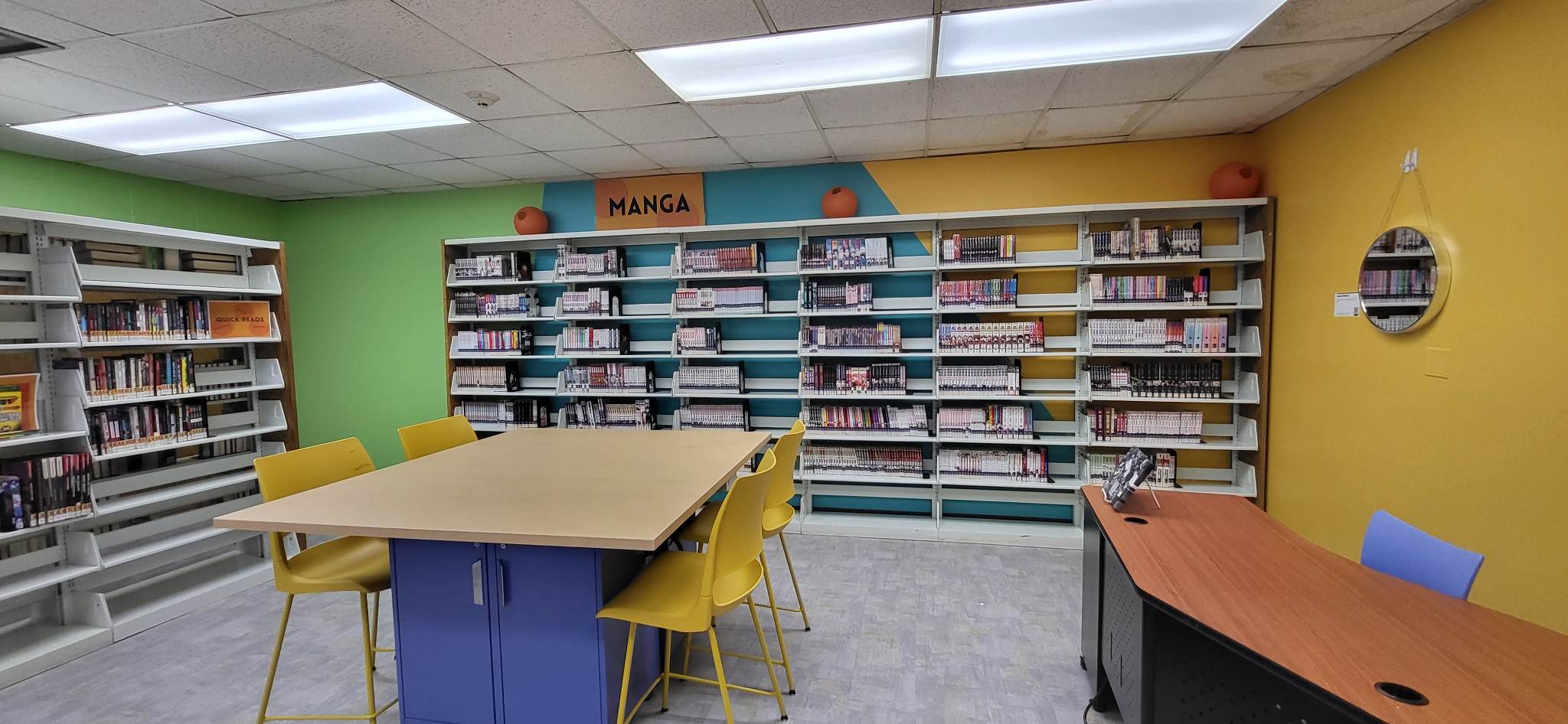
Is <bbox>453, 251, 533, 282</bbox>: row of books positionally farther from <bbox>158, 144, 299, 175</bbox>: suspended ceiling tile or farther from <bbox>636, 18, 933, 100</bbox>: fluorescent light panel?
<bbox>636, 18, 933, 100</bbox>: fluorescent light panel

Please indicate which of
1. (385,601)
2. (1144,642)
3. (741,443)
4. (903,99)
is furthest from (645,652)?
(903,99)

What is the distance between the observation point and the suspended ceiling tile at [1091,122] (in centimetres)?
349

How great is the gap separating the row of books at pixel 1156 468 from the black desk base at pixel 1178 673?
2.09 meters

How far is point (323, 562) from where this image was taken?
2375mm

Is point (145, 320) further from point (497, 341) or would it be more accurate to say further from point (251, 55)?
point (497, 341)

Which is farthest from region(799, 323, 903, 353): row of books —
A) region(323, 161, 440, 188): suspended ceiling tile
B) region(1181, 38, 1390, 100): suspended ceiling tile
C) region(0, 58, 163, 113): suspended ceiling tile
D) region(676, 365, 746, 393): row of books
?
region(0, 58, 163, 113): suspended ceiling tile

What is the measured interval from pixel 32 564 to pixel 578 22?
3651 millimetres

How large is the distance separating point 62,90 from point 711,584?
4066 millimetres

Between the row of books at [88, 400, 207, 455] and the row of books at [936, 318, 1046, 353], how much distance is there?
470 centimetres

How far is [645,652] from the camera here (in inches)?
93.3

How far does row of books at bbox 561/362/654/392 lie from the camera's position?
488 centimetres

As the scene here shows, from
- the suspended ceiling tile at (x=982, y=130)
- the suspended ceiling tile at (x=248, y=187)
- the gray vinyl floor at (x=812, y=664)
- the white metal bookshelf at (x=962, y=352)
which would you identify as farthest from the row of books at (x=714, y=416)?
the suspended ceiling tile at (x=248, y=187)

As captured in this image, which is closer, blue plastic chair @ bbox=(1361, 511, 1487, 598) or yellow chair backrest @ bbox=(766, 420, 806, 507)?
blue plastic chair @ bbox=(1361, 511, 1487, 598)

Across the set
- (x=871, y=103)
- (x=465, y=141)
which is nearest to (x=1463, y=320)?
(x=871, y=103)
